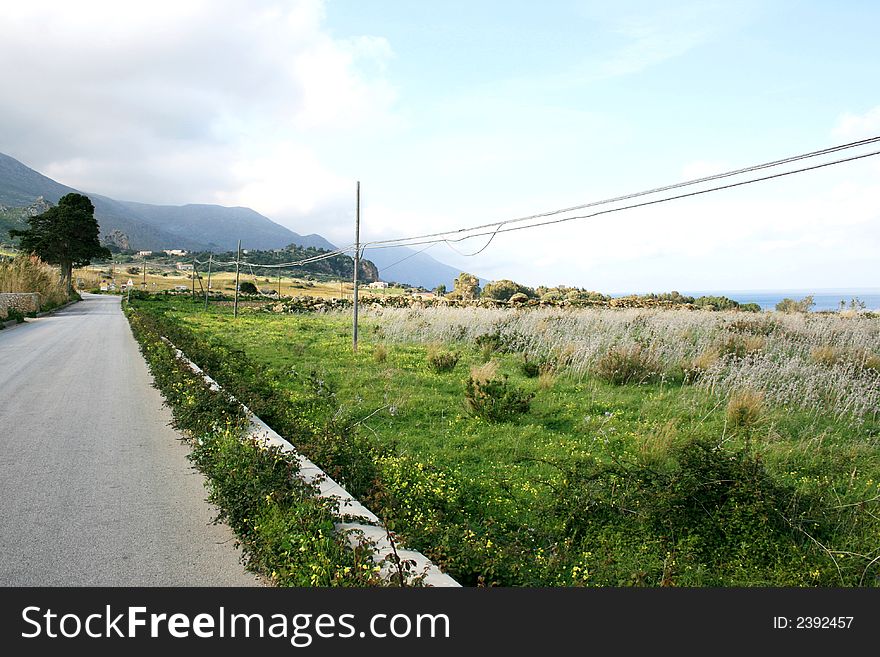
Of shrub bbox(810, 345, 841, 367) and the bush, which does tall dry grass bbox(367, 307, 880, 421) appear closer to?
shrub bbox(810, 345, 841, 367)

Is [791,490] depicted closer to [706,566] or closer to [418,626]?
[706,566]

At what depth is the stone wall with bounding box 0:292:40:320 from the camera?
2383cm

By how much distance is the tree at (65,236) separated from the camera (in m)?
49.3

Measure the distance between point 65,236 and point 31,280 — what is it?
21187mm

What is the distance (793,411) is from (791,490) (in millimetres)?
4148

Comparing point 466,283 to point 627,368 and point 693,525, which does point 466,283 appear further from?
point 693,525

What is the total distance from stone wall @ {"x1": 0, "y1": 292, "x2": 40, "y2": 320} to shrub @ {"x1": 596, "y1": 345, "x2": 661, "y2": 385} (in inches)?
941

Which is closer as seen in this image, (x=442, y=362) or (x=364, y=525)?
(x=364, y=525)

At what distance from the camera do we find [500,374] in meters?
11.7

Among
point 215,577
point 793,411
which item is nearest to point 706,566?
point 215,577

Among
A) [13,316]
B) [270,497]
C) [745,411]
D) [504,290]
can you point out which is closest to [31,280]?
[13,316]

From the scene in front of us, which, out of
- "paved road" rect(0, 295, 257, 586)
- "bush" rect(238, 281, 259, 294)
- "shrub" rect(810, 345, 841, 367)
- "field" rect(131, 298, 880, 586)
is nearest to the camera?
"paved road" rect(0, 295, 257, 586)

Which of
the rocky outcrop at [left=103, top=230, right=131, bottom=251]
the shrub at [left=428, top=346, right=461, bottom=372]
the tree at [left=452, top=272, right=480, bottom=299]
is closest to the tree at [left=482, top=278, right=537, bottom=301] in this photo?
the tree at [left=452, top=272, right=480, bottom=299]

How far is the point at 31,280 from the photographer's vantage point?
105 ft
